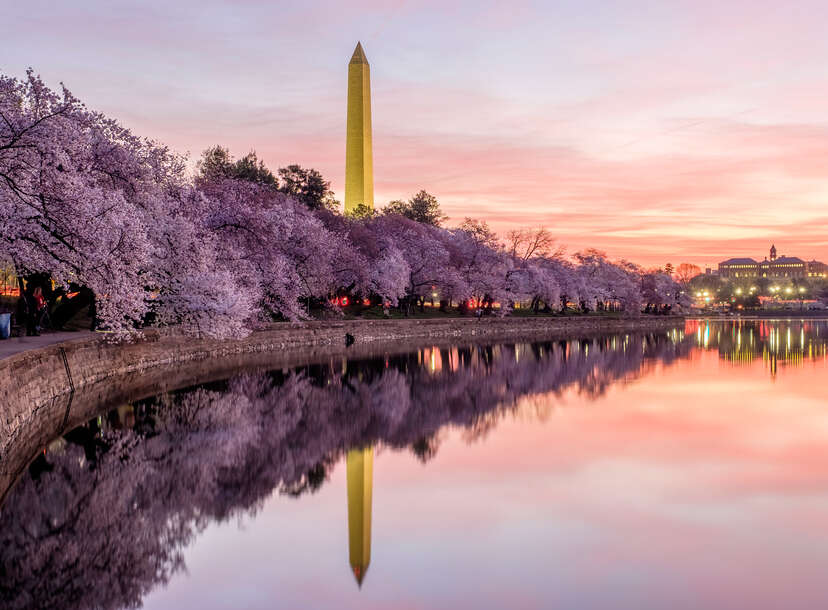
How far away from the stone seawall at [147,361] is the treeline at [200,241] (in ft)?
5.52

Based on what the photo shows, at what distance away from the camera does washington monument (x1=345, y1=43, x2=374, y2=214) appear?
310 ft

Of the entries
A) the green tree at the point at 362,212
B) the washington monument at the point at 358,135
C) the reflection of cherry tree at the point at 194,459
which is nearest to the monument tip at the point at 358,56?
the washington monument at the point at 358,135

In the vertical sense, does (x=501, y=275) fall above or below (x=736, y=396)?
above

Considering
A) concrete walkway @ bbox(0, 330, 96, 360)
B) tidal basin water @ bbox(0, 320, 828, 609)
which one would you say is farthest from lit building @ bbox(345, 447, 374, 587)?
concrete walkway @ bbox(0, 330, 96, 360)

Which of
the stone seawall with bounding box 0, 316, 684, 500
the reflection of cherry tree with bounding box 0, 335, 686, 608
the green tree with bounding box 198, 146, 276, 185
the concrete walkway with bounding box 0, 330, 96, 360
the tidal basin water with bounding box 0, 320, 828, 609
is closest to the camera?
the tidal basin water with bounding box 0, 320, 828, 609

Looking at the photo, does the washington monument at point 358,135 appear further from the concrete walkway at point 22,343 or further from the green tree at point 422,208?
the concrete walkway at point 22,343

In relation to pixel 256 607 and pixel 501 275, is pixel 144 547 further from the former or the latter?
pixel 501 275

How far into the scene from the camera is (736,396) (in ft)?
109

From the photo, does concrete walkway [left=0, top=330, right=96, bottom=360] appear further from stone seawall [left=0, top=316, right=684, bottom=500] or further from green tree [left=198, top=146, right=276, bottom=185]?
green tree [left=198, top=146, right=276, bottom=185]

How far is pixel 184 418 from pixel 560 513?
14097mm

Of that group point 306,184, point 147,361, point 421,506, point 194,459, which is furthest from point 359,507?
point 306,184

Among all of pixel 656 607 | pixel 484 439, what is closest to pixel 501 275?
pixel 484 439

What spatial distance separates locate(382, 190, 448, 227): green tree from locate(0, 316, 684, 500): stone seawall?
1361 inches

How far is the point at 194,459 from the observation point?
19312 mm
